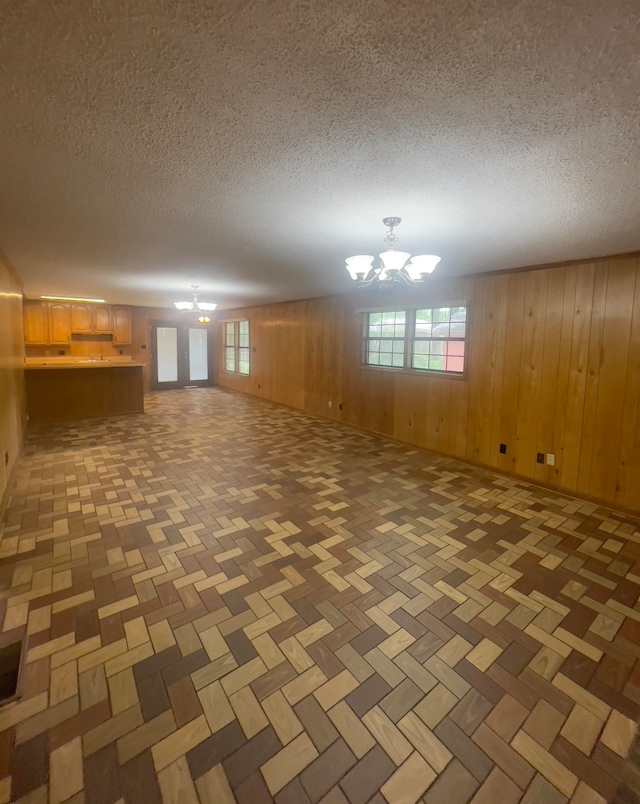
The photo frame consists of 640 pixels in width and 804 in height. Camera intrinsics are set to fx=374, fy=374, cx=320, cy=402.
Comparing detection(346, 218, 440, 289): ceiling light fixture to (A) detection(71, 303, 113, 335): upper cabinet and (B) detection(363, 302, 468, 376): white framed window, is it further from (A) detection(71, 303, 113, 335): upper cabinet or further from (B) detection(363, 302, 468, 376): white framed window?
(A) detection(71, 303, 113, 335): upper cabinet

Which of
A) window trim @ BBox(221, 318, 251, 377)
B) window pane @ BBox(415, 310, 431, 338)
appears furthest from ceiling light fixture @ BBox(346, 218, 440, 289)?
window trim @ BBox(221, 318, 251, 377)

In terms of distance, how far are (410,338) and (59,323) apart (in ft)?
25.4

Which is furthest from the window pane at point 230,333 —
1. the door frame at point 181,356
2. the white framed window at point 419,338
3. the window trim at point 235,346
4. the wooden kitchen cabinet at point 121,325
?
the white framed window at point 419,338

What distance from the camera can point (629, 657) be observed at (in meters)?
1.75

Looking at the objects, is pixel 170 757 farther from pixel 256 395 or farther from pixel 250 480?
pixel 256 395

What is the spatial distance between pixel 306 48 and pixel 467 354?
3.76 meters

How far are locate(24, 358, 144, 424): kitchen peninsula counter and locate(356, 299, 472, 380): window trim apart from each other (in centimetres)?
395

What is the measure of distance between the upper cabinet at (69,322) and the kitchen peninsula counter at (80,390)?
2.23 m

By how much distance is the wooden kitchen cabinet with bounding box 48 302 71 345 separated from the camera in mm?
8180

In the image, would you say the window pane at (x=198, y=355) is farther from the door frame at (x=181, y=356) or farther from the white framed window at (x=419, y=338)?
the white framed window at (x=419, y=338)

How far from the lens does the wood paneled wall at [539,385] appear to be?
3.21 m

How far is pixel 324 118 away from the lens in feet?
4.48

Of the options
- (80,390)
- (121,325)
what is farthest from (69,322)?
(80,390)

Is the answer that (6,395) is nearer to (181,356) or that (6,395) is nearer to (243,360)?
(243,360)
